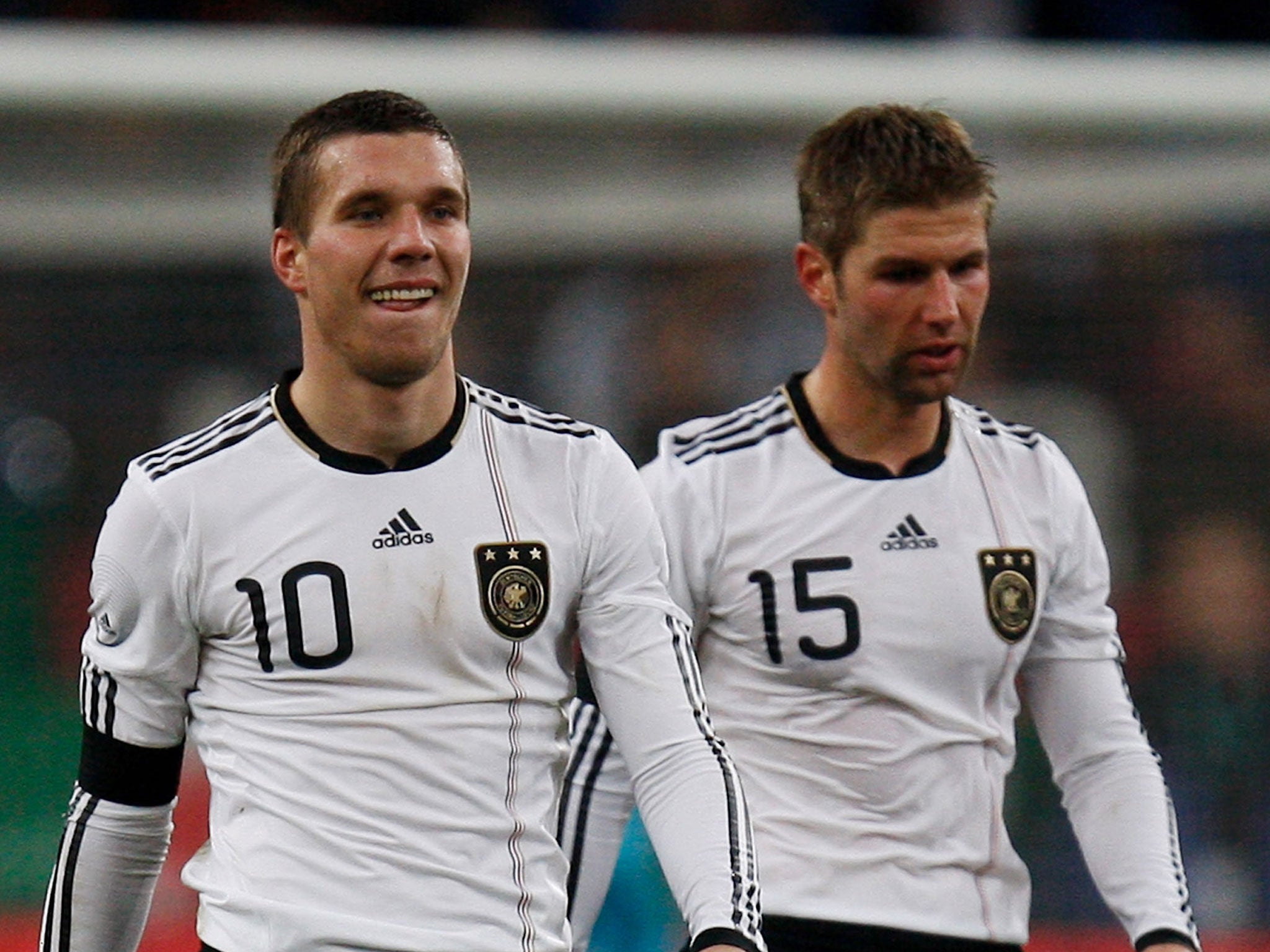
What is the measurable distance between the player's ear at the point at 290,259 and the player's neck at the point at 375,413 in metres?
0.11

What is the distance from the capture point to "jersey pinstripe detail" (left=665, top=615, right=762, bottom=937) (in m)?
2.45

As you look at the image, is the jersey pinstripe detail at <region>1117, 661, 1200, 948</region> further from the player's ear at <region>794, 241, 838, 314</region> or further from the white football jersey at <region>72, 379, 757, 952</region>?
the white football jersey at <region>72, 379, 757, 952</region>

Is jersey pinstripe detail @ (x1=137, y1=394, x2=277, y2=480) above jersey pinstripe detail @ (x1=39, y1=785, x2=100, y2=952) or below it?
above

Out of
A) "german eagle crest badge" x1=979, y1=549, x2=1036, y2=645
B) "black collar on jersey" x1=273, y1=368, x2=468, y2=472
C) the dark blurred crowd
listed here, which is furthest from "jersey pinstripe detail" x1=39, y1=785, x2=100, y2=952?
the dark blurred crowd

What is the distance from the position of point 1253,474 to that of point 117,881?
452 cm

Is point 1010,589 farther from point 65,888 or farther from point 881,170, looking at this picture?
point 65,888

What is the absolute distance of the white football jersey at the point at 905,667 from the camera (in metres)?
3.05

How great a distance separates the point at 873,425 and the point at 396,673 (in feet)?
3.28

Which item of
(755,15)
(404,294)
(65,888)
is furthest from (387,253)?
(755,15)

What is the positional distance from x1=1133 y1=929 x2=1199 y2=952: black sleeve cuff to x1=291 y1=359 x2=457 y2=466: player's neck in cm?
124

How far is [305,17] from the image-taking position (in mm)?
7113

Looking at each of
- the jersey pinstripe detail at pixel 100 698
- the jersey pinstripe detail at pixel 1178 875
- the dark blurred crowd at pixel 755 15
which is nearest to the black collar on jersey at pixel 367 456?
the jersey pinstripe detail at pixel 100 698

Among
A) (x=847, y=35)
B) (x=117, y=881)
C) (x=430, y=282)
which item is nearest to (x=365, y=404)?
(x=430, y=282)

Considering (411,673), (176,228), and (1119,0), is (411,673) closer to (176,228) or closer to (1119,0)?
(176,228)
